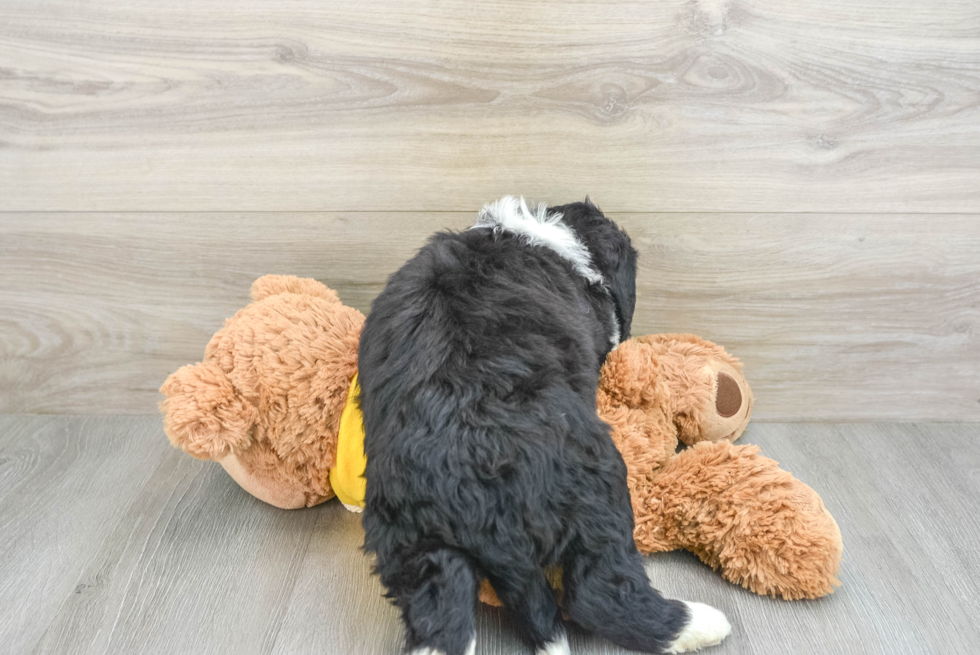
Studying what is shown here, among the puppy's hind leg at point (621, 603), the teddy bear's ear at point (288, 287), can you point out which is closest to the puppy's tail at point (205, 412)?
the teddy bear's ear at point (288, 287)

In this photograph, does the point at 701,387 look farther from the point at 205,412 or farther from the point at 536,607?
the point at 205,412

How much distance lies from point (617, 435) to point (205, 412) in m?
0.58

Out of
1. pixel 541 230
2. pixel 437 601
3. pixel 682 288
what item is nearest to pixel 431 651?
A: pixel 437 601

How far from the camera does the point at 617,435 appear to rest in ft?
3.34

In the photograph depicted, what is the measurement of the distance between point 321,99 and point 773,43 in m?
0.74

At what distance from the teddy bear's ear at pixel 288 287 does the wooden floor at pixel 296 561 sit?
1.11 feet

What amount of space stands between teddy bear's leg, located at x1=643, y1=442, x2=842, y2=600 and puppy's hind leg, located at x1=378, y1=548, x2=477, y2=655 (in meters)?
0.34

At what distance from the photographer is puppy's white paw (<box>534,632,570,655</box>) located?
79cm

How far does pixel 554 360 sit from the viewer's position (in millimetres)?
842

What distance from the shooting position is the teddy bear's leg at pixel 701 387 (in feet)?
3.64

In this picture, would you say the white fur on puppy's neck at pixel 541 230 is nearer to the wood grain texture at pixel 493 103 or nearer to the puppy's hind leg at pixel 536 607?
the wood grain texture at pixel 493 103

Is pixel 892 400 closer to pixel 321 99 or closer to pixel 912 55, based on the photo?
pixel 912 55

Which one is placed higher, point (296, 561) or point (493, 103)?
point (493, 103)

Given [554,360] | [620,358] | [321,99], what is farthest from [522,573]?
[321,99]
